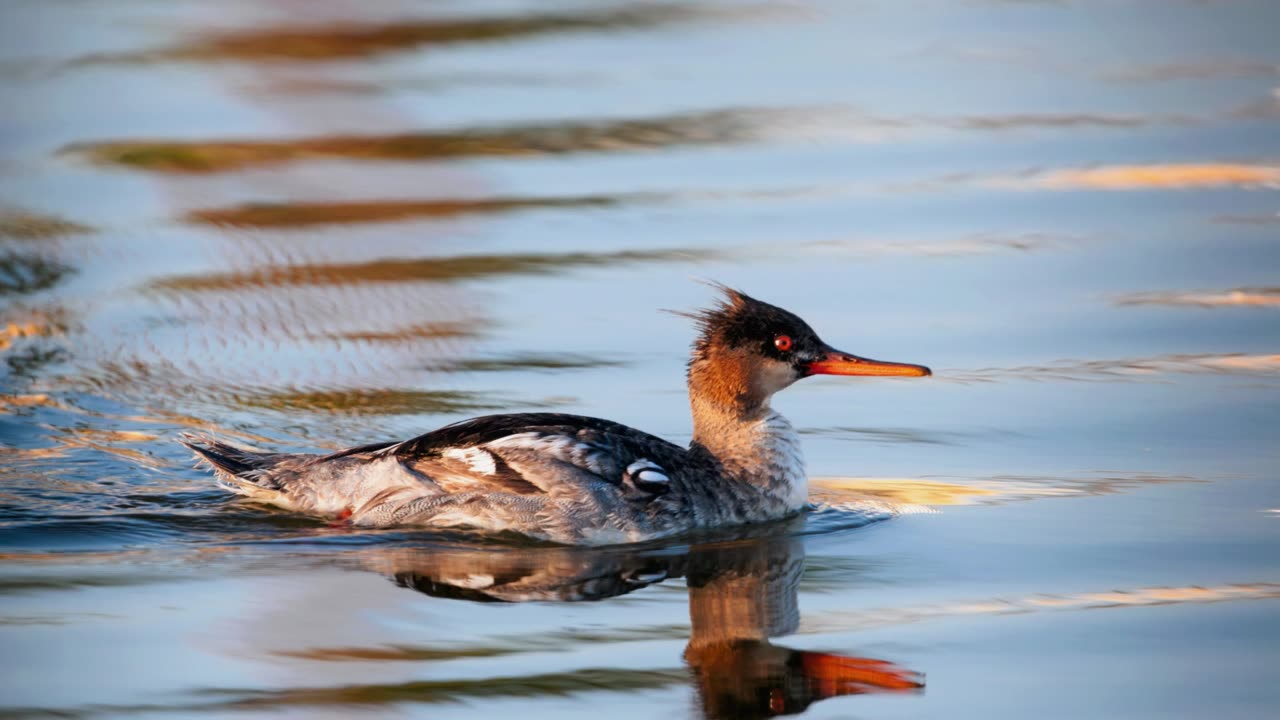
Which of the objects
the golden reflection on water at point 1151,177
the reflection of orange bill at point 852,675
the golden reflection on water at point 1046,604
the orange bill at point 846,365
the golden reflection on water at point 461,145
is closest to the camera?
the reflection of orange bill at point 852,675

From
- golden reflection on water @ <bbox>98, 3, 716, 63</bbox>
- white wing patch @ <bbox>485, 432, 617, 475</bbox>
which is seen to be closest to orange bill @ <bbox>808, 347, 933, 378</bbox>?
white wing patch @ <bbox>485, 432, 617, 475</bbox>

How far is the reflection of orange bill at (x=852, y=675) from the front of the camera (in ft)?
20.3

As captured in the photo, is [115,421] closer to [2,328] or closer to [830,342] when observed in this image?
[2,328]

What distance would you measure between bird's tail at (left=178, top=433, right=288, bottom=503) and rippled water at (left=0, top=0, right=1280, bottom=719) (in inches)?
6.9

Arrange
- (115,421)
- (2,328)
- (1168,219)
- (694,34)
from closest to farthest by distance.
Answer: (115,421) → (2,328) → (1168,219) → (694,34)

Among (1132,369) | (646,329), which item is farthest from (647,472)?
(1132,369)

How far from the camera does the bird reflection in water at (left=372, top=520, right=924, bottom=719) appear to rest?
6.21 metres

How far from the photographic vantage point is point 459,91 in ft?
52.1

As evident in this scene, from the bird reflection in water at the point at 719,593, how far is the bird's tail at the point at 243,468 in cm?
95

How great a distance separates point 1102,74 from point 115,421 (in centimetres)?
949

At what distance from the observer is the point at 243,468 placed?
852 centimetres

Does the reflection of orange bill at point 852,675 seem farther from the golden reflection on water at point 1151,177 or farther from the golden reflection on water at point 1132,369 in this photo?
the golden reflection on water at point 1151,177

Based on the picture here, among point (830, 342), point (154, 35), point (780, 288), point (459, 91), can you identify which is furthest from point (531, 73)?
point (830, 342)

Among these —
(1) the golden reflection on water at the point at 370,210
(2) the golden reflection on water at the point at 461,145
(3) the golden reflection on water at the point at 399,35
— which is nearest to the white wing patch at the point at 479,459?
(1) the golden reflection on water at the point at 370,210
